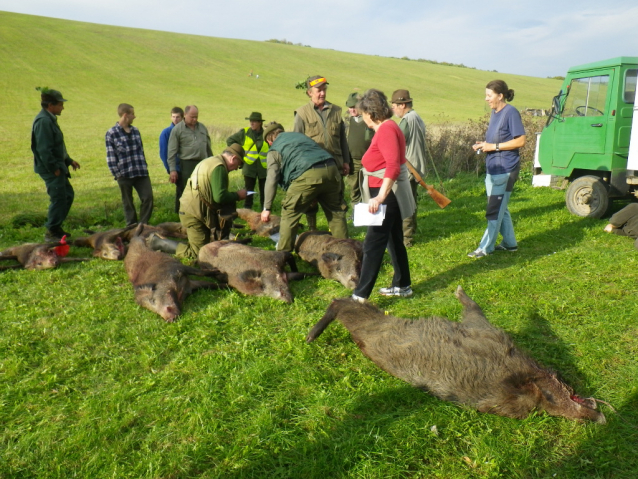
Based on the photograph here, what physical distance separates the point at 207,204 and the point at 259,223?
1642mm

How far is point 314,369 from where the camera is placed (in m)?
3.70

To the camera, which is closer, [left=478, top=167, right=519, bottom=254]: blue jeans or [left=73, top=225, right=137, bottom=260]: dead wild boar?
[left=478, top=167, right=519, bottom=254]: blue jeans

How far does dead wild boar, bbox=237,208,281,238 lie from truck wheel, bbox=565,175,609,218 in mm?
5401

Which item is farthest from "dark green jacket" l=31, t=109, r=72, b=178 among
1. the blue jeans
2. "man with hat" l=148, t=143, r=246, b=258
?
the blue jeans

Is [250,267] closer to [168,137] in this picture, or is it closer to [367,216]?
[367,216]

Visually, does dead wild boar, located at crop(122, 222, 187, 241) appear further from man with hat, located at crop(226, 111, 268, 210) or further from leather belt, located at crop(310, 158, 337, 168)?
leather belt, located at crop(310, 158, 337, 168)

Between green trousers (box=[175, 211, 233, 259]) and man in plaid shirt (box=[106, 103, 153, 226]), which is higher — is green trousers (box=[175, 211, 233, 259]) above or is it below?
below

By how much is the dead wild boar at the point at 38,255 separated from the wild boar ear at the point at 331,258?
3.40 meters

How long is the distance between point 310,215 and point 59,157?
13.3ft

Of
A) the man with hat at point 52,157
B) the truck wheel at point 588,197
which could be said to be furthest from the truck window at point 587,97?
the man with hat at point 52,157

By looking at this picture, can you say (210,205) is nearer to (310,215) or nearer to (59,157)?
(310,215)

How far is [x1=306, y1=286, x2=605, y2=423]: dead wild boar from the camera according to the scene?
10.0ft

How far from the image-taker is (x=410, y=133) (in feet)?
21.9

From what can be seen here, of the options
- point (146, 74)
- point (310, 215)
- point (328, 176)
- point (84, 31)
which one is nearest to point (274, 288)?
point (328, 176)
